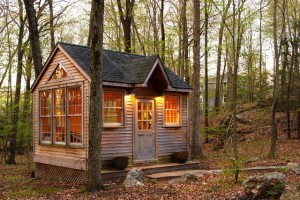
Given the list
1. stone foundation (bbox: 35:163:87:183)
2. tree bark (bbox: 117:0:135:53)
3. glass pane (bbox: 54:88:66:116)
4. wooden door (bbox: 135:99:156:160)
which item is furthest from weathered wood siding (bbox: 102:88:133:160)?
tree bark (bbox: 117:0:135:53)

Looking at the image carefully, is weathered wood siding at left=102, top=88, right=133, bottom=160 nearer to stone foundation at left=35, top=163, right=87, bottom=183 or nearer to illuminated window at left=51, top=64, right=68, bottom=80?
stone foundation at left=35, top=163, right=87, bottom=183

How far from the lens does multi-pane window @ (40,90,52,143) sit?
45.3 ft

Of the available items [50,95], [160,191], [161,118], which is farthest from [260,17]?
[160,191]

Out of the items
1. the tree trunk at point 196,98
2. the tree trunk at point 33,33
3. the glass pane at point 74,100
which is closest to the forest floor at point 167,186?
the tree trunk at point 196,98

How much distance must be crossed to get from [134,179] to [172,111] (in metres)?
4.40

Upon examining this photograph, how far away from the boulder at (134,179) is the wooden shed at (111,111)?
1277 mm

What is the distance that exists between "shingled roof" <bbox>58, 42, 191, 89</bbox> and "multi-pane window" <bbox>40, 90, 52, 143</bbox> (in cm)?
224

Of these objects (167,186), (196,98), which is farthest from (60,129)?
(196,98)

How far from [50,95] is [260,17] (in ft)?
77.6

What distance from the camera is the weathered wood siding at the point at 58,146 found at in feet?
38.9

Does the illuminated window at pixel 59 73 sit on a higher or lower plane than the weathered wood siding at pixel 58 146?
higher

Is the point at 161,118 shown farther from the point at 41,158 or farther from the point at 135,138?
the point at 41,158

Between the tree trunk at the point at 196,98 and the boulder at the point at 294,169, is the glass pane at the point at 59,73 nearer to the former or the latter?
the tree trunk at the point at 196,98

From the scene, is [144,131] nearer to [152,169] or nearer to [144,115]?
[144,115]
